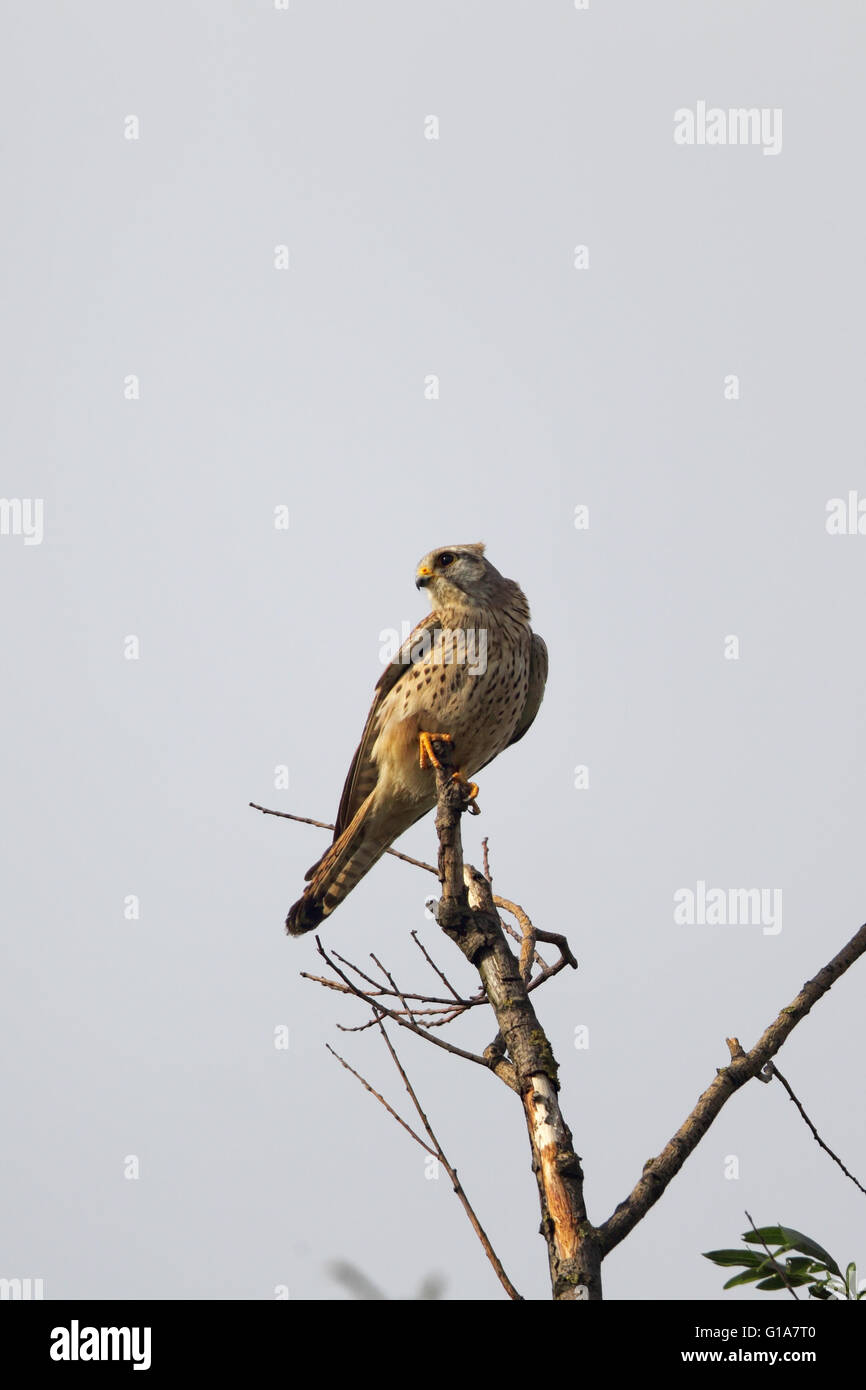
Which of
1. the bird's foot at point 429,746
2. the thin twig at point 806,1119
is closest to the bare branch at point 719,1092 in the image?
the thin twig at point 806,1119

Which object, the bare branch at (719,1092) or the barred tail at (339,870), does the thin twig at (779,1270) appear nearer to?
the bare branch at (719,1092)

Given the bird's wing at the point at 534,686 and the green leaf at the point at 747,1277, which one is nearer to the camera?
the green leaf at the point at 747,1277

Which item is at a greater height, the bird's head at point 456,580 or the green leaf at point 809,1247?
the bird's head at point 456,580

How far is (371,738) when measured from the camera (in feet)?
19.5

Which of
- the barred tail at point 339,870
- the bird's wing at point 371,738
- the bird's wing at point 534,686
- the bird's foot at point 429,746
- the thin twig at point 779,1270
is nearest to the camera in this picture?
the thin twig at point 779,1270

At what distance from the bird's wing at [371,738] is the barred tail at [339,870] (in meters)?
0.06

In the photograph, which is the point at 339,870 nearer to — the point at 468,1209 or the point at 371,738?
the point at 371,738

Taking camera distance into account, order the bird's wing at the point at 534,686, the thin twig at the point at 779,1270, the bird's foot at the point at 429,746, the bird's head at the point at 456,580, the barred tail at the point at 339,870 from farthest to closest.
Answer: the bird's wing at the point at 534,686 < the bird's head at the point at 456,580 < the barred tail at the point at 339,870 < the bird's foot at the point at 429,746 < the thin twig at the point at 779,1270

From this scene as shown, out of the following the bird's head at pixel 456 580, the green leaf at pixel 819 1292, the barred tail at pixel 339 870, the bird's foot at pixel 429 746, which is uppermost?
the bird's head at pixel 456 580

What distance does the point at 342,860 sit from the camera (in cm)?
581

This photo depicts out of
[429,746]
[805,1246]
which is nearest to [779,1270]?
[805,1246]

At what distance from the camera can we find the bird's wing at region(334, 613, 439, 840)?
5902 millimetres

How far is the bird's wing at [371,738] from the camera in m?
5.90
